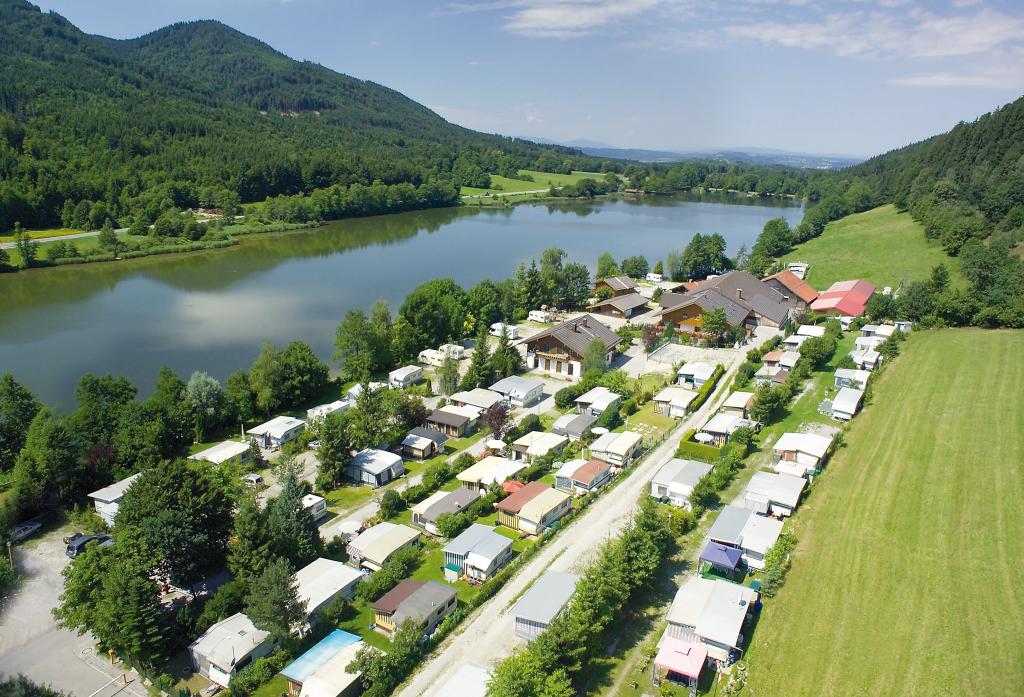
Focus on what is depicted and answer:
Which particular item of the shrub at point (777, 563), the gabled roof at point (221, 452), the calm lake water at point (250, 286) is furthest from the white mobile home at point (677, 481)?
the calm lake water at point (250, 286)

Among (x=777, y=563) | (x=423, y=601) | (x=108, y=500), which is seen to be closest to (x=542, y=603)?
(x=423, y=601)

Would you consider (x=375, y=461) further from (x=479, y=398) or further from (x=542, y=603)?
(x=542, y=603)

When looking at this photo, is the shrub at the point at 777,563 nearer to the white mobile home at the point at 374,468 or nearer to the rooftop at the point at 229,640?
the rooftop at the point at 229,640

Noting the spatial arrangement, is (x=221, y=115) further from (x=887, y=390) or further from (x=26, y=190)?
(x=887, y=390)

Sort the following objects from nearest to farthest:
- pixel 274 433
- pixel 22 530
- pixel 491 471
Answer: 1. pixel 22 530
2. pixel 491 471
3. pixel 274 433

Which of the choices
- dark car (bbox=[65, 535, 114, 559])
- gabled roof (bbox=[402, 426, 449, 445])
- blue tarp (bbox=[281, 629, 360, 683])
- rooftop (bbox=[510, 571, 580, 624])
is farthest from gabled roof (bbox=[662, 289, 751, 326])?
dark car (bbox=[65, 535, 114, 559])

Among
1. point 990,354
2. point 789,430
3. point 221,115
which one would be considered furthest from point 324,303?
point 221,115
